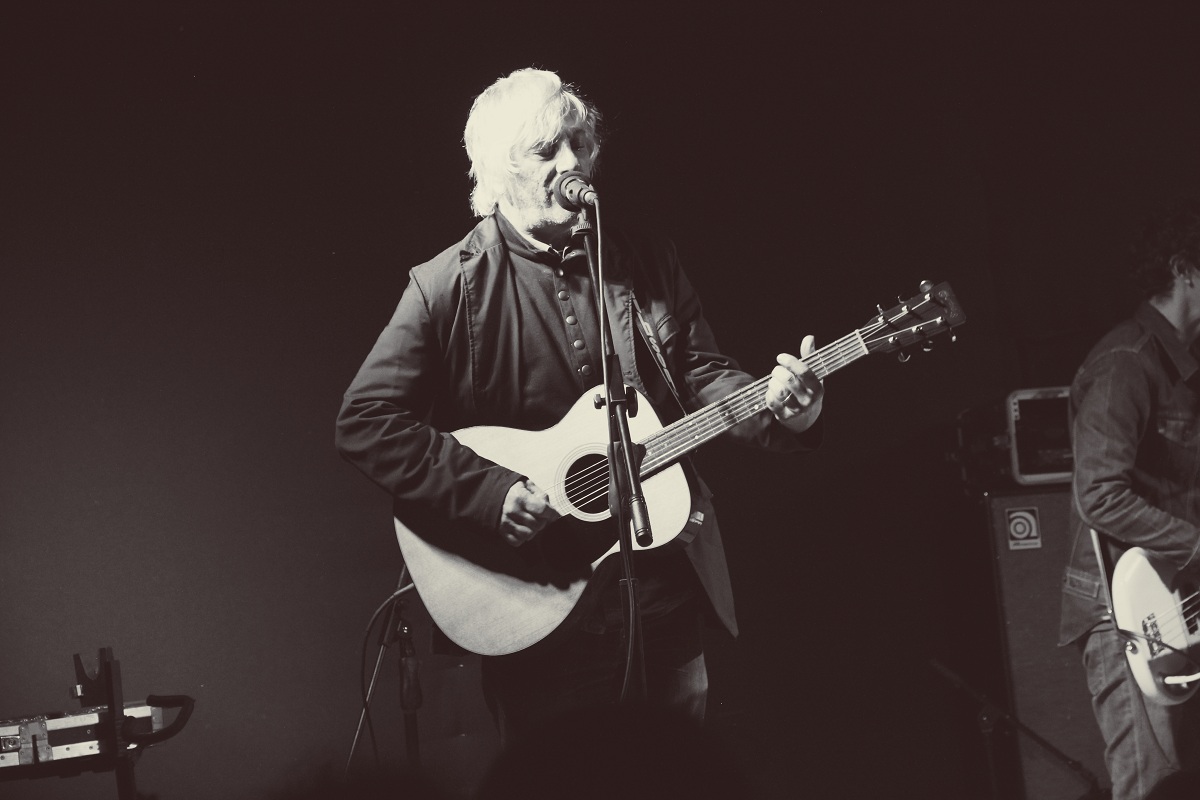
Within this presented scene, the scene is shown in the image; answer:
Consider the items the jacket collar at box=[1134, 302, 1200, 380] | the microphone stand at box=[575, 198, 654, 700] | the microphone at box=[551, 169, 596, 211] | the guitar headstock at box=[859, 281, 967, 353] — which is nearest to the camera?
the microphone stand at box=[575, 198, 654, 700]

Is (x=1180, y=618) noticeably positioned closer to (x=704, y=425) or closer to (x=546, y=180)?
(x=704, y=425)

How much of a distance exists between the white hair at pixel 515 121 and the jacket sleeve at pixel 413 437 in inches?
12.8

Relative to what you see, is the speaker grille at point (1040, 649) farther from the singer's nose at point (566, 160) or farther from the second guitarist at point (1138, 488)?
the singer's nose at point (566, 160)

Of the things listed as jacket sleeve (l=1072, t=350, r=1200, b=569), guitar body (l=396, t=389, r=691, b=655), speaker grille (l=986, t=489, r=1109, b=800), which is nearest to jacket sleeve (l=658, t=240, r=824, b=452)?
guitar body (l=396, t=389, r=691, b=655)

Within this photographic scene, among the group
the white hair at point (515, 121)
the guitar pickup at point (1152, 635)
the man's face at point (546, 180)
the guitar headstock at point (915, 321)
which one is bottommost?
the guitar pickup at point (1152, 635)

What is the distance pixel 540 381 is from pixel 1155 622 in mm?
1777

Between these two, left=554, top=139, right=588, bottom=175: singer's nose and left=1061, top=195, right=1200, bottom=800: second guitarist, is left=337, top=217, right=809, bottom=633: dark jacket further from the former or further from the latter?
left=1061, top=195, right=1200, bottom=800: second guitarist

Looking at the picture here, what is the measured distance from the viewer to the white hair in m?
2.37

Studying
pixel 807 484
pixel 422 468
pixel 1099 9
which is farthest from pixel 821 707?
pixel 1099 9

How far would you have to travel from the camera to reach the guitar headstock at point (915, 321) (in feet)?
8.09

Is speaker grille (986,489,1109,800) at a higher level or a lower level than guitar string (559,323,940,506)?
lower

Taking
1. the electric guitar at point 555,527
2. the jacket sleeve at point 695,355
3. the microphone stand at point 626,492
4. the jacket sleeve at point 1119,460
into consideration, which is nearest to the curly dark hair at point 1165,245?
the jacket sleeve at point 1119,460

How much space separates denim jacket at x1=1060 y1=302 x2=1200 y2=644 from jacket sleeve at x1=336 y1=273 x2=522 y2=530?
1653mm

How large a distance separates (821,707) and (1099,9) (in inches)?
118
